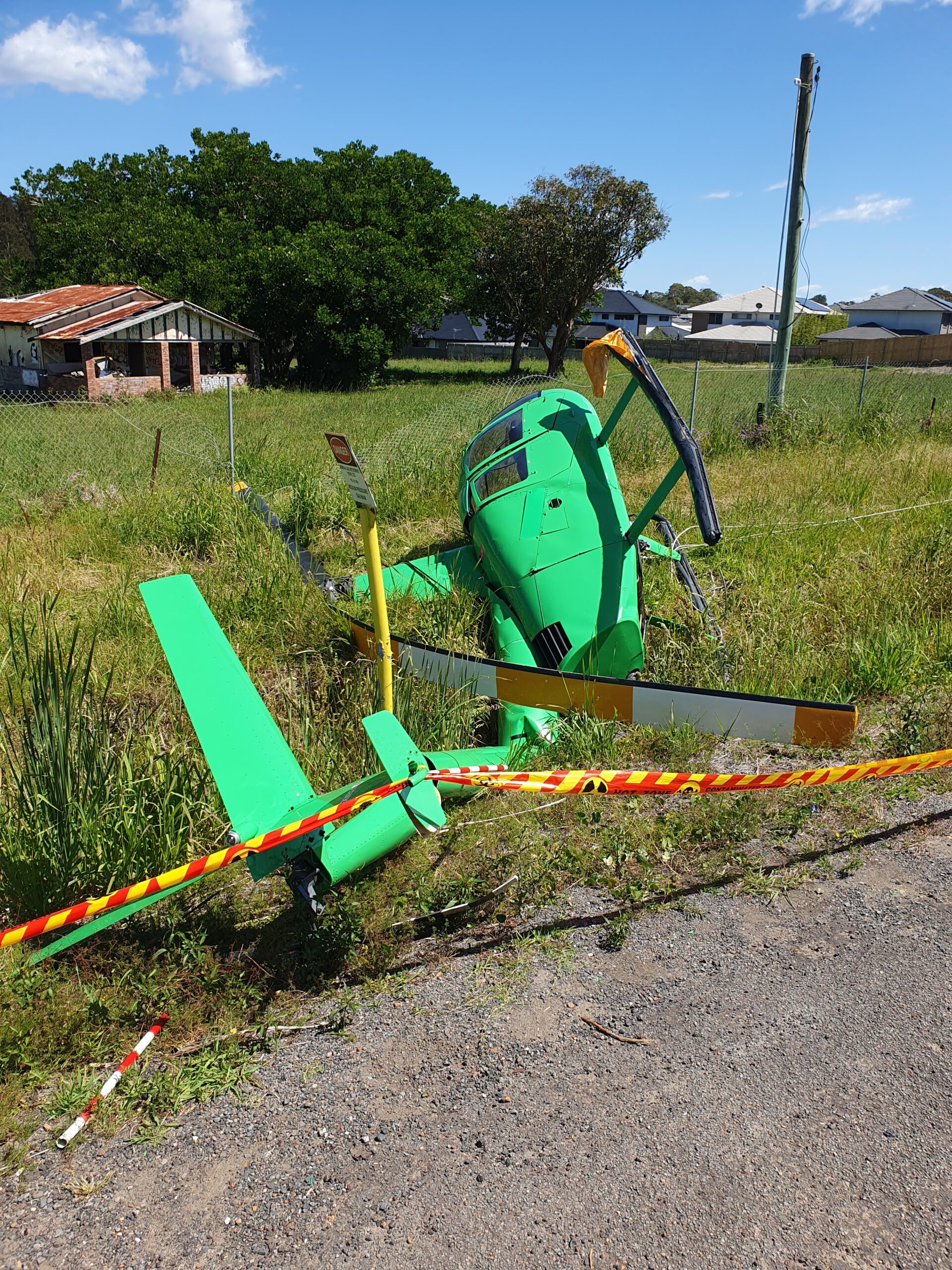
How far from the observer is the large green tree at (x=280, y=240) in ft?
101

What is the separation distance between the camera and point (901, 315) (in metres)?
72.4

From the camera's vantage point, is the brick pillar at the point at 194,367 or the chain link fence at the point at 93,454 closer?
the chain link fence at the point at 93,454

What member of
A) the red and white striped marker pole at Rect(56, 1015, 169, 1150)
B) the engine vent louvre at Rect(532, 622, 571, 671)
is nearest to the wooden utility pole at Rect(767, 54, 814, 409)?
the engine vent louvre at Rect(532, 622, 571, 671)

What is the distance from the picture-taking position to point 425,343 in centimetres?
A: 6078

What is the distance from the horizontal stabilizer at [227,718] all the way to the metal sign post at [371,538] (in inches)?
20.9

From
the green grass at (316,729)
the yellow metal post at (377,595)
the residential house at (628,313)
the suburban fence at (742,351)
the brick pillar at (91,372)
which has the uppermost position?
the residential house at (628,313)

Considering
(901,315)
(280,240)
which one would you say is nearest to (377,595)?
(280,240)

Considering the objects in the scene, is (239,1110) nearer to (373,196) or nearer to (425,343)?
(373,196)

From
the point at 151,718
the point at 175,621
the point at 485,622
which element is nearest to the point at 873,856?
the point at 485,622

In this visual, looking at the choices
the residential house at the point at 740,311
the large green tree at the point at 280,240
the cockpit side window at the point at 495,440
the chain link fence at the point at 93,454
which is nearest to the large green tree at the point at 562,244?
the large green tree at the point at 280,240

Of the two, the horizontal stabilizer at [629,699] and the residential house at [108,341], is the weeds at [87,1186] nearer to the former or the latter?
the horizontal stabilizer at [629,699]

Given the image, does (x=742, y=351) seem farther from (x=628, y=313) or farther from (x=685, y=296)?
(x=685, y=296)

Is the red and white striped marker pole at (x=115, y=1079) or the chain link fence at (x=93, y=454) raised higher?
the chain link fence at (x=93, y=454)

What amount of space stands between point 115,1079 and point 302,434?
14291 millimetres
